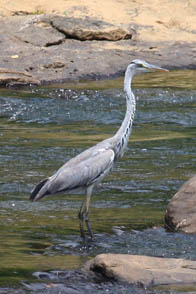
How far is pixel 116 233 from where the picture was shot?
27.5 ft

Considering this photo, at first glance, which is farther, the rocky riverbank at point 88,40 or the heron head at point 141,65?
the rocky riverbank at point 88,40

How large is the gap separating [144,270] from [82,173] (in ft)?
6.69

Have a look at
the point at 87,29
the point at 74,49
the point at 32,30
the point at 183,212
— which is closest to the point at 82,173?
the point at 183,212

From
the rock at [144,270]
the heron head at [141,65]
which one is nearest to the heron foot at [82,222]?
the rock at [144,270]

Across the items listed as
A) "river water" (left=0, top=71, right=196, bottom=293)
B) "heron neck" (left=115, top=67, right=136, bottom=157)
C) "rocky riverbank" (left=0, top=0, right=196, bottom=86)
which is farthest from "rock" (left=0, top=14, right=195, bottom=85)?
"heron neck" (left=115, top=67, right=136, bottom=157)

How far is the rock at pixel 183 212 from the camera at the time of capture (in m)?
8.31

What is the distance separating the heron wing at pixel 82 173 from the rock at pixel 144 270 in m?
1.70

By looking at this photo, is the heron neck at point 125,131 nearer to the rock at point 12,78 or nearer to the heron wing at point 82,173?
the heron wing at point 82,173

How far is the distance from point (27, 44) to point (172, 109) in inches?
237

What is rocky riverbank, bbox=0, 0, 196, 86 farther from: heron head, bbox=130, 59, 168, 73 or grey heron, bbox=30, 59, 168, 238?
grey heron, bbox=30, 59, 168, 238

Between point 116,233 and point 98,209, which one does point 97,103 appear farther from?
point 116,233

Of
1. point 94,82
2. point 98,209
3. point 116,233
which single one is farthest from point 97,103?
point 116,233

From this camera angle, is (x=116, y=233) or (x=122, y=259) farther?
(x=116, y=233)

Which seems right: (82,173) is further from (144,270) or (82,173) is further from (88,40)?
(88,40)
